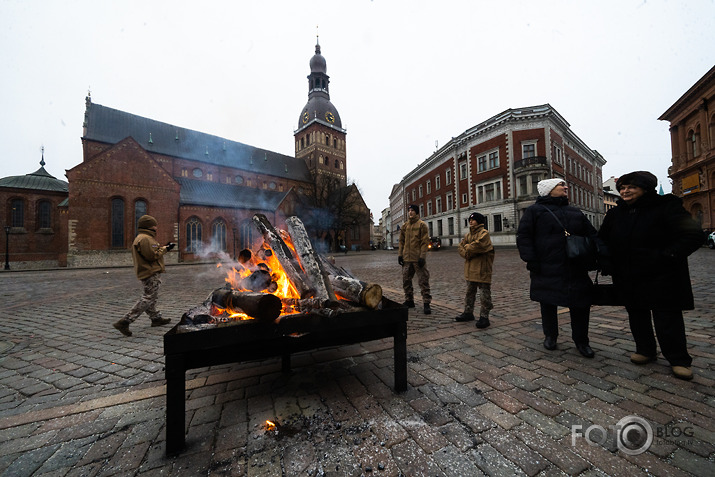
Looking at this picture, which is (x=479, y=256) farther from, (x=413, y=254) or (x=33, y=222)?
(x=33, y=222)

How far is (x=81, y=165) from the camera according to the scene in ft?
77.2

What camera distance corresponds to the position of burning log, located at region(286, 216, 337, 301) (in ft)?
8.22

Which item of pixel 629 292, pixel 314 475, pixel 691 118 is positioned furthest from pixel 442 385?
pixel 691 118

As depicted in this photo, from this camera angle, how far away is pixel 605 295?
287cm

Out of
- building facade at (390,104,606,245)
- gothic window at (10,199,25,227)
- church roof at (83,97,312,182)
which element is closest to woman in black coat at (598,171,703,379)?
building facade at (390,104,606,245)

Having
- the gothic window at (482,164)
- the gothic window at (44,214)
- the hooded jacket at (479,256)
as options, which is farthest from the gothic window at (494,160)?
the gothic window at (44,214)

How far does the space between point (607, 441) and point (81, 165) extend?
34079 mm

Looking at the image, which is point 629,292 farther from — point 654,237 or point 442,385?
point 442,385

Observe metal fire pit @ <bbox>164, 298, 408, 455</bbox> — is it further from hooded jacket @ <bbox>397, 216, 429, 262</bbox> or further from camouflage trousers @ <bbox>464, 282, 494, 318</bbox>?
hooded jacket @ <bbox>397, 216, 429, 262</bbox>

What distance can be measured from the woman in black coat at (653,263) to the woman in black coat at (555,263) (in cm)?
28

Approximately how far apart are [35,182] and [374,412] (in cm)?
4496

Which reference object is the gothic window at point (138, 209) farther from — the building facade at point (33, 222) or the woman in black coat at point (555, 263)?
the woman in black coat at point (555, 263)

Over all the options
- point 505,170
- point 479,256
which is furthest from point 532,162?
point 479,256

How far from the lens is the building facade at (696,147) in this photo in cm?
2444
